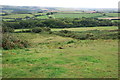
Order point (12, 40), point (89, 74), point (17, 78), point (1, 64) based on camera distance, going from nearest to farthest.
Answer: point (17, 78) < point (89, 74) < point (1, 64) < point (12, 40)

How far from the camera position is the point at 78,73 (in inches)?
466

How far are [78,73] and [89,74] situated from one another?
74 centimetres

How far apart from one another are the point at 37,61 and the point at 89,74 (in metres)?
5.19

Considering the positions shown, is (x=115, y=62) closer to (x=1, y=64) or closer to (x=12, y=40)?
(x=1, y=64)

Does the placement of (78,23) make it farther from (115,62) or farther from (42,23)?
(115,62)

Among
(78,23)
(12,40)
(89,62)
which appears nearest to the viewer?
(89,62)

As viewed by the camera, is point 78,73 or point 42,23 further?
point 42,23

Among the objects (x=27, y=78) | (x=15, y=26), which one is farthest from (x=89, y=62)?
(x=15, y=26)

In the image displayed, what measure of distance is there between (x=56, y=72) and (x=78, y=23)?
70246 millimetres

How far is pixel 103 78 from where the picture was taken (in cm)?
1105

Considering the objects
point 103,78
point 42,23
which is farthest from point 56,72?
point 42,23

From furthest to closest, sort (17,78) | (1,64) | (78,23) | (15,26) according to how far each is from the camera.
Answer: (78,23) < (15,26) < (1,64) < (17,78)

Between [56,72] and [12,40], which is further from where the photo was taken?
[12,40]

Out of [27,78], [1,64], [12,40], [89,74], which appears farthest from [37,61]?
[12,40]
